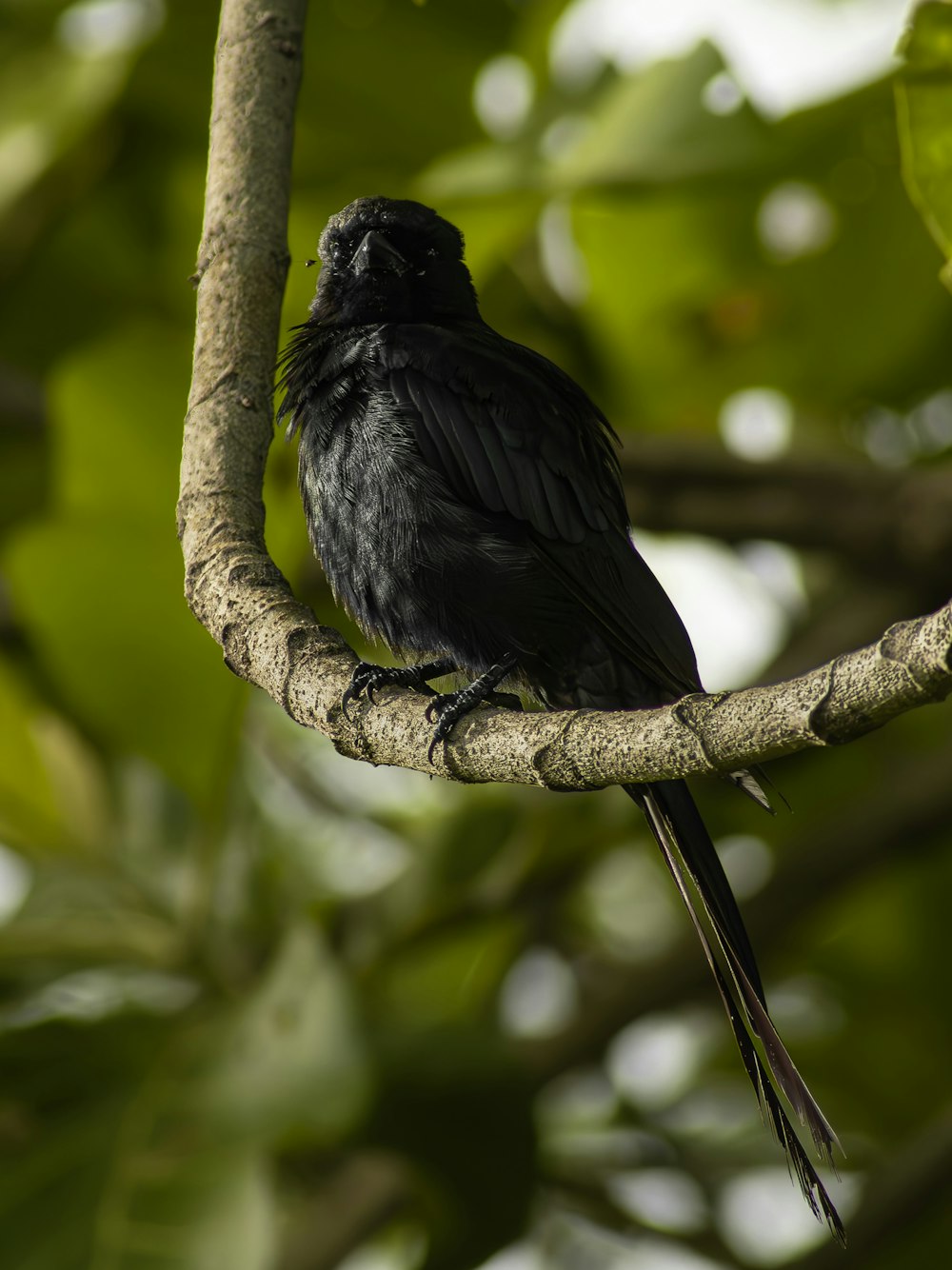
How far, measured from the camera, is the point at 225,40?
2.14 metres

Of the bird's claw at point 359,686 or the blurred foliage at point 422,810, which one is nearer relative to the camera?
the bird's claw at point 359,686

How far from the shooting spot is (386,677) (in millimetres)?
1904

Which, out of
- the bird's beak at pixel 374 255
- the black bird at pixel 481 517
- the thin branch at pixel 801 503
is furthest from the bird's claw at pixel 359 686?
the thin branch at pixel 801 503

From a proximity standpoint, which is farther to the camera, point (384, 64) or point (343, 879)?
point (343, 879)

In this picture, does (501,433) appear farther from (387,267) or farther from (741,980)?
(741,980)

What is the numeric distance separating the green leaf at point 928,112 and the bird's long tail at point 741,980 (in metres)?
0.87

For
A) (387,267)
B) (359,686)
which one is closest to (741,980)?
(359,686)

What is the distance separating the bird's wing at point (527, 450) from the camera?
2.13m

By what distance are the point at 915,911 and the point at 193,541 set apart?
247cm

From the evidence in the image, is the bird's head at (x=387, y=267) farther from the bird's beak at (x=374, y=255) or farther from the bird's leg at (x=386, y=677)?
the bird's leg at (x=386, y=677)

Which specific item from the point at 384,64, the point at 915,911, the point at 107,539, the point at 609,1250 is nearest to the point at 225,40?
the point at 107,539

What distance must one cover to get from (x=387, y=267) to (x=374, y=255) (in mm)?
33

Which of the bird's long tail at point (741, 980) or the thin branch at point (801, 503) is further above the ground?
the thin branch at point (801, 503)

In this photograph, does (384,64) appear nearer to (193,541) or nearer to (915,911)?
(193,541)
